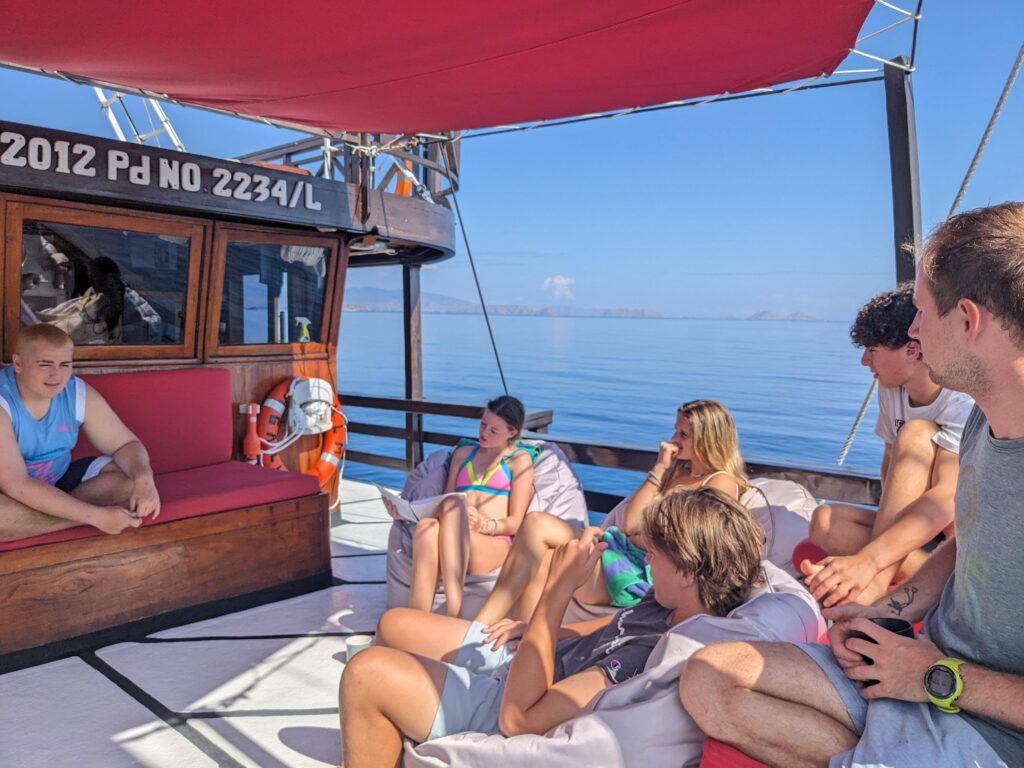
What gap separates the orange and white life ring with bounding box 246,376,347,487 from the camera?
4.92 m

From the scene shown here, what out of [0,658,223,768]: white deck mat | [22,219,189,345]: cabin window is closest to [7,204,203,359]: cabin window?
[22,219,189,345]: cabin window

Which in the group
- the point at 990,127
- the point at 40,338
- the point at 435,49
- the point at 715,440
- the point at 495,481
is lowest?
the point at 495,481

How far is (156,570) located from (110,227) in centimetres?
188

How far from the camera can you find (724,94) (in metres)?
3.89

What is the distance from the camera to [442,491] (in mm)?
3904

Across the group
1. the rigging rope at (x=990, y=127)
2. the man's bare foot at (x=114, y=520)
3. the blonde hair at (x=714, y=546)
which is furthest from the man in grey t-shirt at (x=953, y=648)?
the man's bare foot at (x=114, y=520)

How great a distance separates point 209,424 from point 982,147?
380 centimetres

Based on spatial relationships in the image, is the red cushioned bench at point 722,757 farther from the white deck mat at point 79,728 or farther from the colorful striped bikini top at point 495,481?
the colorful striped bikini top at point 495,481

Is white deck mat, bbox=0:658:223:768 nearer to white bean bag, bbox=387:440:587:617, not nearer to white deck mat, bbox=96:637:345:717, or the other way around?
white deck mat, bbox=96:637:345:717

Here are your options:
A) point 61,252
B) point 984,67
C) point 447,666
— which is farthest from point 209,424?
point 984,67

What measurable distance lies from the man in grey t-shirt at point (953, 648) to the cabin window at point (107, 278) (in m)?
3.84

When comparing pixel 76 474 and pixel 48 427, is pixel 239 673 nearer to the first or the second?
pixel 76 474

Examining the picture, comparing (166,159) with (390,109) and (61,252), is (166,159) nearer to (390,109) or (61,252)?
(61,252)

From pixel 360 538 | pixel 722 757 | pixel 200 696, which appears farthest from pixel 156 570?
pixel 722 757
